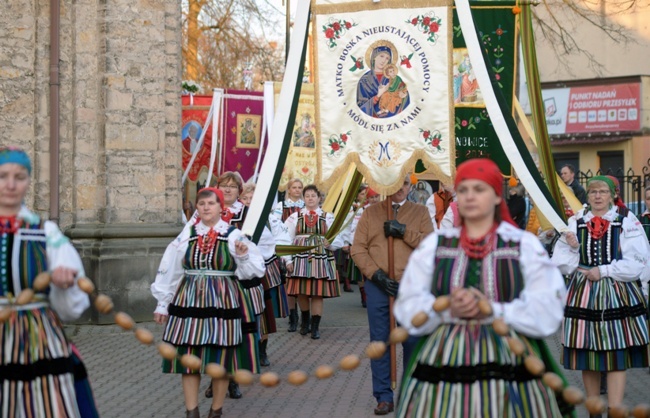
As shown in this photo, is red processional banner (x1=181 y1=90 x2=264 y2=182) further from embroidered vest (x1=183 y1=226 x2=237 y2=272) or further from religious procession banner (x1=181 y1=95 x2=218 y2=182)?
embroidered vest (x1=183 y1=226 x2=237 y2=272)

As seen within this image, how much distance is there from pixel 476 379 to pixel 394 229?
3.23 metres

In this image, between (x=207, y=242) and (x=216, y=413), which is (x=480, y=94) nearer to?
(x=207, y=242)

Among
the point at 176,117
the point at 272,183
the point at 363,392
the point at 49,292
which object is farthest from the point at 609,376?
the point at 176,117

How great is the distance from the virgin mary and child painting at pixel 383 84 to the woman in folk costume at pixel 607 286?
1.61 metres

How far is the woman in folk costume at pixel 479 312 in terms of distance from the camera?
15.7 feet

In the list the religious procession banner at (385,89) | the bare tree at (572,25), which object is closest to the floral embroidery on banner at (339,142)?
the religious procession banner at (385,89)

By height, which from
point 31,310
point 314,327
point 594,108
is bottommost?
point 314,327

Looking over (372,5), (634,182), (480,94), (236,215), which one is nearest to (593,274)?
(480,94)

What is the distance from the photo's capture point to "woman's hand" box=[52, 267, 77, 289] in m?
4.98

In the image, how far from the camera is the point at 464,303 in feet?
15.3

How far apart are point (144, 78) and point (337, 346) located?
4.17 m

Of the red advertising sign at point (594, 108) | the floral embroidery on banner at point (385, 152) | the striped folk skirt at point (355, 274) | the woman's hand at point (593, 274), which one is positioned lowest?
the striped folk skirt at point (355, 274)

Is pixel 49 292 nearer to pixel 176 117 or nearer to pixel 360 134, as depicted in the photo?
pixel 360 134

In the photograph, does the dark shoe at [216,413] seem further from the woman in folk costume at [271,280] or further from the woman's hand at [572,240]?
the woman's hand at [572,240]
